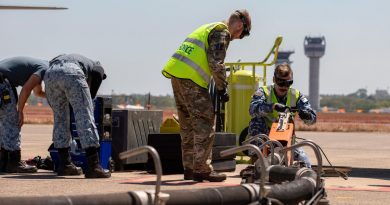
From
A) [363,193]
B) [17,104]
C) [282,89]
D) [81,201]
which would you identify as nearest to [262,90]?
[282,89]

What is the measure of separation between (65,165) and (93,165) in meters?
0.53

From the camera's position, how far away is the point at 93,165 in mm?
10195

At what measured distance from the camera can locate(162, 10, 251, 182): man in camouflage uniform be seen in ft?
31.9

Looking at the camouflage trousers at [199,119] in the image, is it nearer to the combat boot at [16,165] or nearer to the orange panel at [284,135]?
the orange panel at [284,135]

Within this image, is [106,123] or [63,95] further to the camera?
[106,123]

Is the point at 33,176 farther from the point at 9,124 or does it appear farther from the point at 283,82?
the point at 283,82

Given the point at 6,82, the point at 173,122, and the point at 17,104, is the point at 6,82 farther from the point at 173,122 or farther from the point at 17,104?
the point at 173,122

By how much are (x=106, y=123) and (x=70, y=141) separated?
2.31 ft

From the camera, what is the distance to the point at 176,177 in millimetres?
10781

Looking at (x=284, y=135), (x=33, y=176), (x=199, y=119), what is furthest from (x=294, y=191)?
(x=33, y=176)

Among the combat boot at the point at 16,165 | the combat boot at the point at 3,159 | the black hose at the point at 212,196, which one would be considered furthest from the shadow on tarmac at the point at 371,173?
the black hose at the point at 212,196

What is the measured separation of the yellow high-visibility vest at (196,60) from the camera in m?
9.77

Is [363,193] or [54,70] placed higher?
[54,70]

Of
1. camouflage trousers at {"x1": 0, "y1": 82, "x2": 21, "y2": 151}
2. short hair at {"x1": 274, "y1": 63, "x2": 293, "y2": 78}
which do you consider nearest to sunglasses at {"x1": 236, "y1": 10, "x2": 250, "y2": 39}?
short hair at {"x1": 274, "y1": 63, "x2": 293, "y2": 78}
